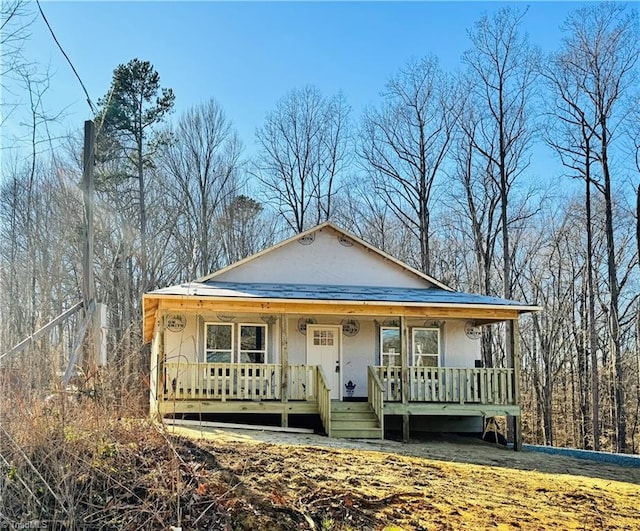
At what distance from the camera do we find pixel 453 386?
14.5 m

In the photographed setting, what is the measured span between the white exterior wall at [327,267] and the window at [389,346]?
64.6 inches

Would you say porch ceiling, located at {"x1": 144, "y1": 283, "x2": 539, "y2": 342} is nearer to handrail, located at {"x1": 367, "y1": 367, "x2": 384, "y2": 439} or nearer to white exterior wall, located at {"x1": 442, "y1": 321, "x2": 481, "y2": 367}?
white exterior wall, located at {"x1": 442, "y1": 321, "x2": 481, "y2": 367}

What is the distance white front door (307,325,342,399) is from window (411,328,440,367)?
216 centimetres

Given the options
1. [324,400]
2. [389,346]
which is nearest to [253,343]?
[324,400]

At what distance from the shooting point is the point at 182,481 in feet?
19.1

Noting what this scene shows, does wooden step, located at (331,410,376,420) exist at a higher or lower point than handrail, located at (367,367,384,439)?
lower

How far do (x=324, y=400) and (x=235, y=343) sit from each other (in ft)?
10.8

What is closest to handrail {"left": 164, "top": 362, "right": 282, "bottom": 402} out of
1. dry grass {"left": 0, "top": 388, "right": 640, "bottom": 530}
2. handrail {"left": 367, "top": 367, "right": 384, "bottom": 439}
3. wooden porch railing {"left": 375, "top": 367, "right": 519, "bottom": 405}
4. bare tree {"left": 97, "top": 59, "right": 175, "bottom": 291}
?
handrail {"left": 367, "top": 367, "right": 384, "bottom": 439}

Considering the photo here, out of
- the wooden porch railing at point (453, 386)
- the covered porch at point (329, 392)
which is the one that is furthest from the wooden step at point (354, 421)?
the wooden porch railing at point (453, 386)

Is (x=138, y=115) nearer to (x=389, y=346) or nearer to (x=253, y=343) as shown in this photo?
(x=253, y=343)

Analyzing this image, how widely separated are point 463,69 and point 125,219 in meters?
16.7

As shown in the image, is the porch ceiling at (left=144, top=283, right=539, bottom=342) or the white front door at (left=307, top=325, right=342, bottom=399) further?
the white front door at (left=307, top=325, right=342, bottom=399)

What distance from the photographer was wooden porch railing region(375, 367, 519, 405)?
14.4 metres

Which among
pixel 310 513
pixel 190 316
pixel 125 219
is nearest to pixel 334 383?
pixel 190 316
